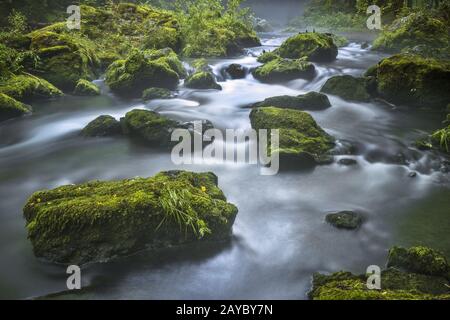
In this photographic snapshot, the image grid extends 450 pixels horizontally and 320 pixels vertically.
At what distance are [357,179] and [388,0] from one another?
20943 mm

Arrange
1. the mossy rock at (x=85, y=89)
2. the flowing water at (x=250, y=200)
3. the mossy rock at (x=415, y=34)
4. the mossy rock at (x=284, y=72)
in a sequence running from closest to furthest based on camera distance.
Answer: the flowing water at (x=250, y=200) < the mossy rock at (x=85, y=89) < the mossy rock at (x=284, y=72) < the mossy rock at (x=415, y=34)

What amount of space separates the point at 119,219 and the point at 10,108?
7259 millimetres

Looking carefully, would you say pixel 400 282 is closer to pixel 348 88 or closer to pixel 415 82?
pixel 415 82

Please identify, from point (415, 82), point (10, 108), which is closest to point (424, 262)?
point (415, 82)

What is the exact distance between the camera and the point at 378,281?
4.11 meters

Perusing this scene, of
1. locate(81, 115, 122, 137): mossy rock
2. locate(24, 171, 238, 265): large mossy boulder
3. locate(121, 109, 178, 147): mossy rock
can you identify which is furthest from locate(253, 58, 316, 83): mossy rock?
locate(24, 171, 238, 265): large mossy boulder

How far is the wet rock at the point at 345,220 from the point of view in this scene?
5.67m

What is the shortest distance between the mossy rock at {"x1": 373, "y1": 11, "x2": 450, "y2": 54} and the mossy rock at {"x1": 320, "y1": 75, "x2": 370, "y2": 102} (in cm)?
701

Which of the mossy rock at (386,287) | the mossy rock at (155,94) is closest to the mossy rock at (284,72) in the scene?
the mossy rock at (155,94)

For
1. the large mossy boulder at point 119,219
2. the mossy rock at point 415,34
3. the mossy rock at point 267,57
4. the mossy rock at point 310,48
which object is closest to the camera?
the large mossy boulder at point 119,219

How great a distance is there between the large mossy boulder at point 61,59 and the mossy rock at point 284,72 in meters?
5.95

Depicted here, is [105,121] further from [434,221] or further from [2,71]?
[434,221]

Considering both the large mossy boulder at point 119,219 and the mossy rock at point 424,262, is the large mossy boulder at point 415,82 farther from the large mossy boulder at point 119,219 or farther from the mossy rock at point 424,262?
the large mossy boulder at point 119,219

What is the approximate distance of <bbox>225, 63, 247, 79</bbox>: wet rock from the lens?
48.2 feet
